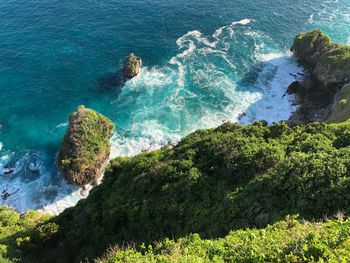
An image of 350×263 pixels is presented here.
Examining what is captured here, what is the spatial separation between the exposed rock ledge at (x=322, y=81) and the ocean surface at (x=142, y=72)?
145 inches

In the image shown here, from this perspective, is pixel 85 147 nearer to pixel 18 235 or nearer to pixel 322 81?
pixel 18 235

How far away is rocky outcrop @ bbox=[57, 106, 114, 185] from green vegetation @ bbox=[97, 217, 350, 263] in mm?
36272

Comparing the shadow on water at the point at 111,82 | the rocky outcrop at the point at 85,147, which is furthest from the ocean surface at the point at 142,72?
the rocky outcrop at the point at 85,147

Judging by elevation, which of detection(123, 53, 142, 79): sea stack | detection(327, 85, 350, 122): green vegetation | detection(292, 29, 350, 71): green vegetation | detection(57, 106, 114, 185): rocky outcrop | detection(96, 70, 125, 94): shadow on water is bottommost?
detection(57, 106, 114, 185): rocky outcrop

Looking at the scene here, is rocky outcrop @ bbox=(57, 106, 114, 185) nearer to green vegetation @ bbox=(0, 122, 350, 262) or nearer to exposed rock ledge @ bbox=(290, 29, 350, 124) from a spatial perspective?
green vegetation @ bbox=(0, 122, 350, 262)

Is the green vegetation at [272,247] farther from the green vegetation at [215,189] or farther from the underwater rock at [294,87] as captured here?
the underwater rock at [294,87]

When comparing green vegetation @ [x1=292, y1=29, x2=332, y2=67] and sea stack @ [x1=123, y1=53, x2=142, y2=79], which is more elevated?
green vegetation @ [x1=292, y1=29, x2=332, y2=67]

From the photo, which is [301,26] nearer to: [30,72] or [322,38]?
[322,38]

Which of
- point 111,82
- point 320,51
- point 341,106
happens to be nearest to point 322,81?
point 320,51

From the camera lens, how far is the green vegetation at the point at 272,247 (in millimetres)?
21572

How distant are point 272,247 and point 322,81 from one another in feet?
197

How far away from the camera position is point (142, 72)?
84688 millimetres

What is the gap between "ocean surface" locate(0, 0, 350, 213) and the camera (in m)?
69.5

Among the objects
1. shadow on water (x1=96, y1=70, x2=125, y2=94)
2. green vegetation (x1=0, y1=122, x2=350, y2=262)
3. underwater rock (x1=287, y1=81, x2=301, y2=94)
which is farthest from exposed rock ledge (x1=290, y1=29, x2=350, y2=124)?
shadow on water (x1=96, y1=70, x2=125, y2=94)
